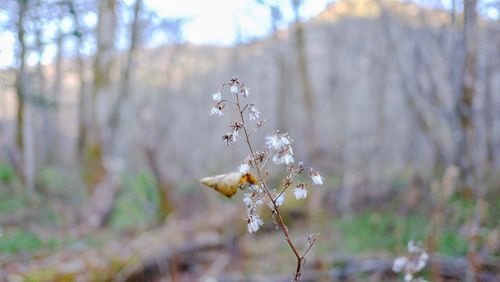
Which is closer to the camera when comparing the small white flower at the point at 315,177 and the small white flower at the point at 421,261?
the small white flower at the point at 315,177

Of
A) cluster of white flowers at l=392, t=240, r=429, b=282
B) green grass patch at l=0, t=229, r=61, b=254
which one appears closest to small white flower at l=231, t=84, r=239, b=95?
cluster of white flowers at l=392, t=240, r=429, b=282

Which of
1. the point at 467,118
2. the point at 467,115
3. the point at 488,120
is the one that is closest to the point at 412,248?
the point at 467,115

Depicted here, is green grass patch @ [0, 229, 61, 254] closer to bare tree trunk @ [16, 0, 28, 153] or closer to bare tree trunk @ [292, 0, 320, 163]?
bare tree trunk @ [16, 0, 28, 153]

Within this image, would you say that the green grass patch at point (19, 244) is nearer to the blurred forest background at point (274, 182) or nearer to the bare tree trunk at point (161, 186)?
the blurred forest background at point (274, 182)

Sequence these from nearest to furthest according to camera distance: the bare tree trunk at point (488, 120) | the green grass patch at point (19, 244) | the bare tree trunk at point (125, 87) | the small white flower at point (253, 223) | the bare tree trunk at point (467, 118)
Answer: the small white flower at point (253, 223), the green grass patch at point (19, 244), the bare tree trunk at point (467, 118), the bare tree trunk at point (488, 120), the bare tree trunk at point (125, 87)

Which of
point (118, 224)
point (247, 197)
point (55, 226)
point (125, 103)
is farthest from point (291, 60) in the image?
point (247, 197)

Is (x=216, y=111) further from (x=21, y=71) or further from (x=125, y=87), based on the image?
(x=125, y=87)

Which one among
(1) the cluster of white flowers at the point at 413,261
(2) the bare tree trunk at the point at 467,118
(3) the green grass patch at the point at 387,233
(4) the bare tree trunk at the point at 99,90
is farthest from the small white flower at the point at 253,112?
(4) the bare tree trunk at the point at 99,90

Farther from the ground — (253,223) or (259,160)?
(259,160)

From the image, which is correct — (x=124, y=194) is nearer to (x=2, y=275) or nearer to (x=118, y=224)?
(x=118, y=224)
